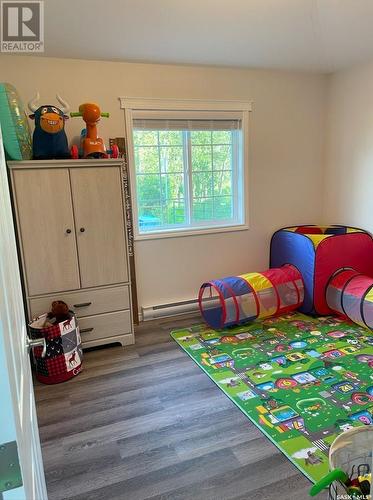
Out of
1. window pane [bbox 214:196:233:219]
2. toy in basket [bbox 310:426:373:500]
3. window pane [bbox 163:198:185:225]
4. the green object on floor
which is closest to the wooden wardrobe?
window pane [bbox 163:198:185:225]

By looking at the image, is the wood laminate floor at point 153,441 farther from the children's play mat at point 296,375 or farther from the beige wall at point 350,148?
the beige wall at point 350,148

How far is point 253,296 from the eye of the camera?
3.28m

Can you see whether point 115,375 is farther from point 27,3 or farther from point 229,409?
point 27,3

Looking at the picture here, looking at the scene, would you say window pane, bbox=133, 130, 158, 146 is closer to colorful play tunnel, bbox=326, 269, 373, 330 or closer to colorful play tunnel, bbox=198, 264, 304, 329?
colorful play tunnel, bbox=198, 264, 304, 329

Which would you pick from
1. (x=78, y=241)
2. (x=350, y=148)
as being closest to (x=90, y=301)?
(x=78, y=241)

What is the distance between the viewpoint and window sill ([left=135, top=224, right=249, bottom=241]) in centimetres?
351

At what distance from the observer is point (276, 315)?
3504 millimetres

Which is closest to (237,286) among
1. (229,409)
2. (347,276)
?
(347,276)

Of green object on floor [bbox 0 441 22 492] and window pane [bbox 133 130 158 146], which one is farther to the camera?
window pane [bbox 133 130 158 146]

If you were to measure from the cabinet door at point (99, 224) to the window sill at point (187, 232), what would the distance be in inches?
22.0

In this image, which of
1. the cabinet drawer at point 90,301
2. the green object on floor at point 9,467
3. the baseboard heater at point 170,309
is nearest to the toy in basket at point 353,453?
the green object on floor at point 9,467

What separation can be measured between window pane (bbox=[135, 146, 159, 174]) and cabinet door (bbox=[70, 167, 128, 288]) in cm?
66

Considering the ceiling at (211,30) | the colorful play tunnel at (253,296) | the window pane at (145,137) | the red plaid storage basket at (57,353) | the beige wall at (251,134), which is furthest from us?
the window pane at (145,137)

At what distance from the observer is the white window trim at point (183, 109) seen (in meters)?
3.28
